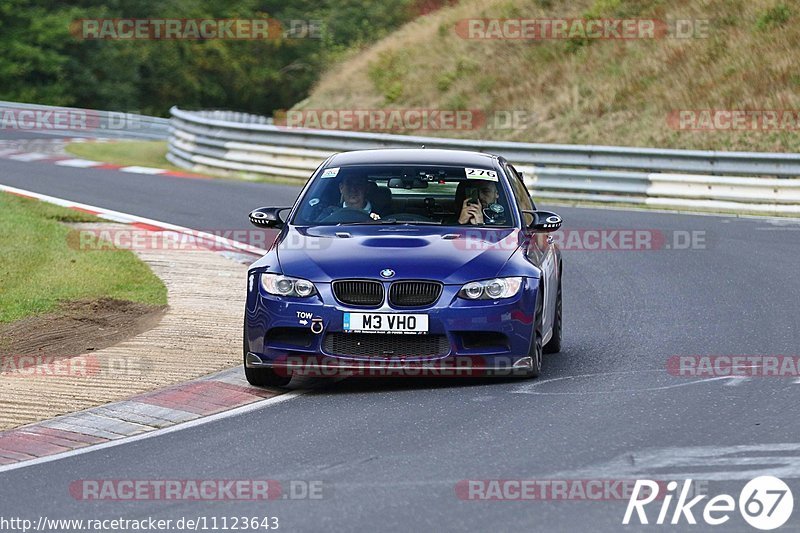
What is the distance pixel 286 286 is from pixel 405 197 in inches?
65.6

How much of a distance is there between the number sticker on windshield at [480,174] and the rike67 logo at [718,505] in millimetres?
4330

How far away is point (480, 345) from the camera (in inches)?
372

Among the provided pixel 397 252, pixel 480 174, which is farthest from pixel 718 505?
pixel 480 174

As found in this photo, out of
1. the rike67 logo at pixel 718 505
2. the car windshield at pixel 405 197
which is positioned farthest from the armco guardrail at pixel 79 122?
the rike67 logo at pixel 718 505

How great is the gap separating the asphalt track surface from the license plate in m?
0.43

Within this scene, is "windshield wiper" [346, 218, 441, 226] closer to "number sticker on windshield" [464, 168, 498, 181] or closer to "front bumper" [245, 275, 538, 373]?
"number sticker on windshield" [464, 168, 498, 181]

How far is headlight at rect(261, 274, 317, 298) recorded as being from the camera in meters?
9.45

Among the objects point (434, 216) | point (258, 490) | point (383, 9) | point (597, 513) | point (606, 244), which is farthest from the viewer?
point (383, 9)

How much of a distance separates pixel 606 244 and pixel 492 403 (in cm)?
959

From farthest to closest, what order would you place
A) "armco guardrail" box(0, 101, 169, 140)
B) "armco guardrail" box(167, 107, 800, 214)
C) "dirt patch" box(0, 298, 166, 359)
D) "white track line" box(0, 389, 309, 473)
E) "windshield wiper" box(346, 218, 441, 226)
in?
"armco guardrail" box(0, 101, 169, 140) < "armco guardrail" box(167, 107, 800, 214) < "dirt patch" box(0, 298, 166, 359) < "windshield wiper" box(346, 218, 441, 226) < "white track line" box(0, 389, 309, 473)

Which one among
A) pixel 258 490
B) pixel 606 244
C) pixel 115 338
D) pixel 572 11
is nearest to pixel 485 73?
pixel 572 11

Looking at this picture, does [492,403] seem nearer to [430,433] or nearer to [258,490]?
[430,433]

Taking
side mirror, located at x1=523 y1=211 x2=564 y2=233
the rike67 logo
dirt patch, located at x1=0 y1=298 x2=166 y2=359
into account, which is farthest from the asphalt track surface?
side mirror, located at x1=523 y1=211 x2=564 y2=233

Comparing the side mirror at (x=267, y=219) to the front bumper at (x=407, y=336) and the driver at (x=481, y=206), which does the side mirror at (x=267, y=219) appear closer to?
the front bumper at (x=407, y=336)
